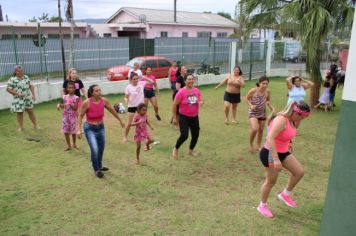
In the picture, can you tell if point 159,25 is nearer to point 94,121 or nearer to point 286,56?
point 286,56

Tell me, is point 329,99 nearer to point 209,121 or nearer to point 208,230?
point 209,121

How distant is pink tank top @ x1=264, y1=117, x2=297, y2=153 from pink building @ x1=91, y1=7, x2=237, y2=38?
26590mm

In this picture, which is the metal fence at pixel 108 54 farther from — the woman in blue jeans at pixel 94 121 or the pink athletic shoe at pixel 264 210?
the pink athletic shoe at pixel 264 210

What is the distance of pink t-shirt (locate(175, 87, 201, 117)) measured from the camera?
693 centimetres

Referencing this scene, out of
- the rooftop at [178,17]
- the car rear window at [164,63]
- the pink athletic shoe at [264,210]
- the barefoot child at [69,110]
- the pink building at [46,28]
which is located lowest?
the pink athletic shoe at [264,210]

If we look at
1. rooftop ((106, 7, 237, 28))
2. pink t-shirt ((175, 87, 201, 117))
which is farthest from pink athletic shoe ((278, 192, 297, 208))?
rooftop ((106, 7, 237, 28))

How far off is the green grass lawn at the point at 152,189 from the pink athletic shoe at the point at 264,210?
8 centimetres

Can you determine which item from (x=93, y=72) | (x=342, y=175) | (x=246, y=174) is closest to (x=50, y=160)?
(x=246, y=174)

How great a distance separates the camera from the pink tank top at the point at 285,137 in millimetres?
4445

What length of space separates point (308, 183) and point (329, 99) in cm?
697

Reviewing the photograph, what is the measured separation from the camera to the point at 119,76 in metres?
16.0

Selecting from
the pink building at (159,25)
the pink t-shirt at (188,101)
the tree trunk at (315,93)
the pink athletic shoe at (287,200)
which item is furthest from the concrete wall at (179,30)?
the pink athletic shoe at (287,200)

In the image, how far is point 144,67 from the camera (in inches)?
655

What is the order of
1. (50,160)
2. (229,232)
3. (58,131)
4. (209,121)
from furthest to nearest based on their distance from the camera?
(209,121)
(58,131)
(50,160)
(229,232)
